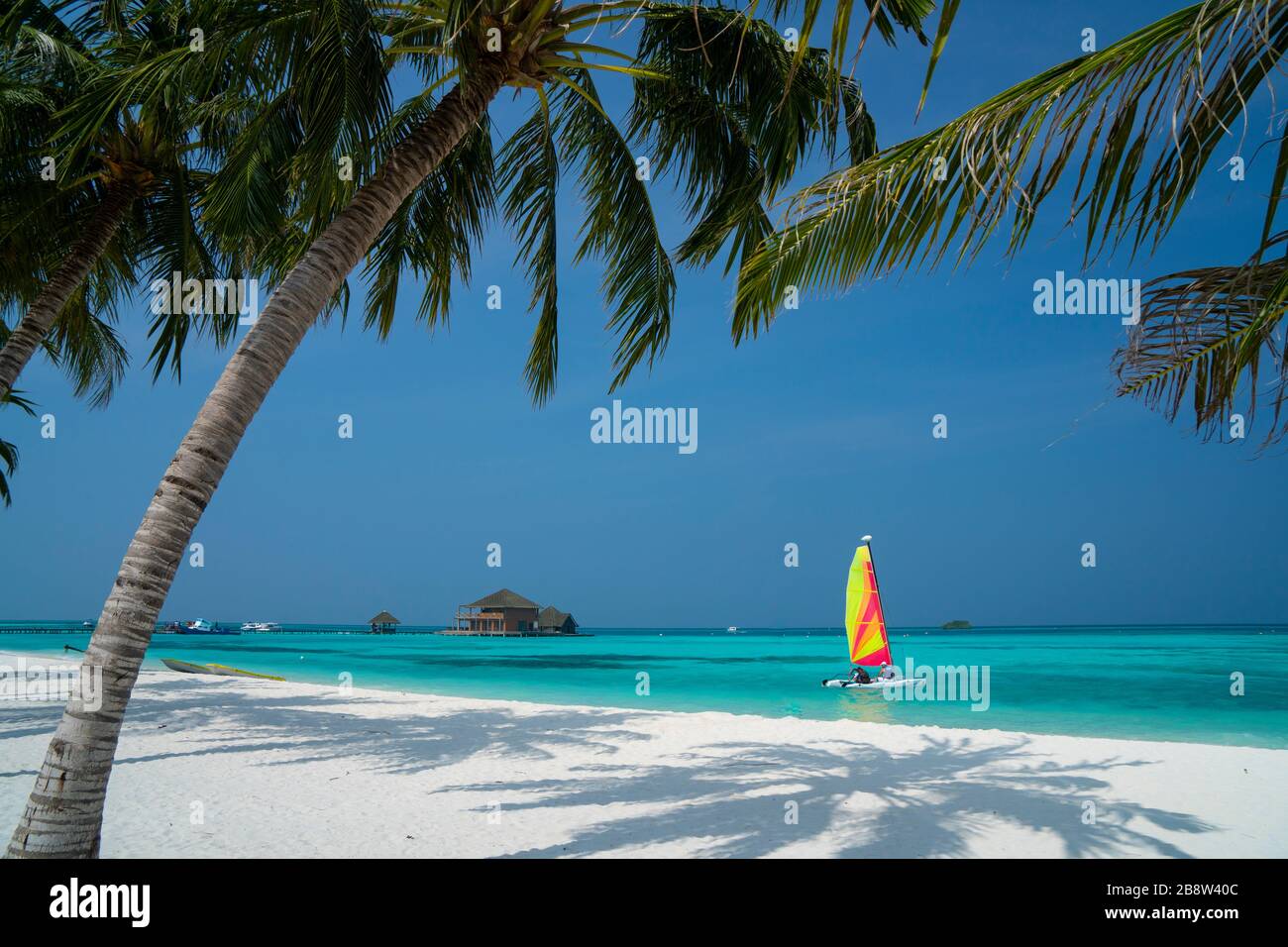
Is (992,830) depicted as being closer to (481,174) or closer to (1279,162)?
(1279,162)

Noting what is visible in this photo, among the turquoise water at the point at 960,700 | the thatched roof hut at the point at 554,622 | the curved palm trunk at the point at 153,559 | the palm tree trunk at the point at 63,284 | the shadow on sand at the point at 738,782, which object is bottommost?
the thatched roof hut at the point at 554,622

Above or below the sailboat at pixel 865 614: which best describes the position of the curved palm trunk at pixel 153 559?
above

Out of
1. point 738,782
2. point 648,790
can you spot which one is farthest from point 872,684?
point 648,790

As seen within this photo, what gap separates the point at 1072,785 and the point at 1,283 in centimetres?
1399

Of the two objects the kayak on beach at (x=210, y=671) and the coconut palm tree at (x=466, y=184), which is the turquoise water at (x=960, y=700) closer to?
the kayak on beach at (x=210, y=671)

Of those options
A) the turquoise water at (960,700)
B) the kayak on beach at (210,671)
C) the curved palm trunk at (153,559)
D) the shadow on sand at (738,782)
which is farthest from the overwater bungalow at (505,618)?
the curved palm trunk at (153,559)

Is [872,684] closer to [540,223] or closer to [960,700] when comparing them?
[960,700]

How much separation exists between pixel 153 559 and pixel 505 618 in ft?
270

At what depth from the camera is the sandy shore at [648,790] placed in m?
5.75

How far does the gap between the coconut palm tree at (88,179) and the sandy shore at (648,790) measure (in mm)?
4395

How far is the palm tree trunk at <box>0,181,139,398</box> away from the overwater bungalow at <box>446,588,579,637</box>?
7258 centimetres

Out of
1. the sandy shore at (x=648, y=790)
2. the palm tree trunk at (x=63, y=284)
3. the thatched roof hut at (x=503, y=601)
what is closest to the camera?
the sandy shore at (x=648, y=790)

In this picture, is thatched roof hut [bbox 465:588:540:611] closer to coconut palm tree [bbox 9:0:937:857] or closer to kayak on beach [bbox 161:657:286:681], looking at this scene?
kayak on beach [bbox 161:657:286:681]

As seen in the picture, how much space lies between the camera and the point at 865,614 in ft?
69.6
